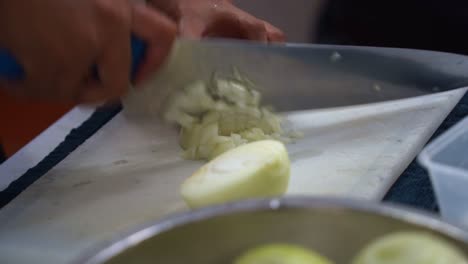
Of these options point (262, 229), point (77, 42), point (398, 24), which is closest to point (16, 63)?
point (77, 42)

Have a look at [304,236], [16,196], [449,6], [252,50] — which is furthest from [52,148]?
[449,6]

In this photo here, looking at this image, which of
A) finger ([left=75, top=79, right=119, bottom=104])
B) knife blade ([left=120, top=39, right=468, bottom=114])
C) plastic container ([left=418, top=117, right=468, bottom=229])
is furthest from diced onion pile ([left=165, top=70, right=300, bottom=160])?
plastic container ([left=418, top=117, right=468, bottom=229])

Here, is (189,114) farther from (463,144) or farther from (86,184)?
(463,144)

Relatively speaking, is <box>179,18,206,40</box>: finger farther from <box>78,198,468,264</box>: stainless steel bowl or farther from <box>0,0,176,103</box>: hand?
<box>78,198,468,264</box>: stainless steel bowl

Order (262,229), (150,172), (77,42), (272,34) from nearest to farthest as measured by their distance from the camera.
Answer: (262,229), (77,42), (150,172), (272,34)

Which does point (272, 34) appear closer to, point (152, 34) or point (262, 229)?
point (152, 34)

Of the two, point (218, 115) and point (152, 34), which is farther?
point (218, 115)

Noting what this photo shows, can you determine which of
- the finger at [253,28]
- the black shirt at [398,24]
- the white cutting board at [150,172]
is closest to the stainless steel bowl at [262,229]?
the white cutting board at [150,172]
